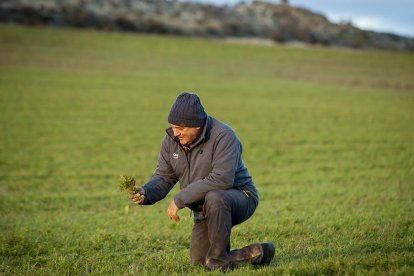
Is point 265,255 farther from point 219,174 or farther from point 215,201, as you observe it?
point 219,174

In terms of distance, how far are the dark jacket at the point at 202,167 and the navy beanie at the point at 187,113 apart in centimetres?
12

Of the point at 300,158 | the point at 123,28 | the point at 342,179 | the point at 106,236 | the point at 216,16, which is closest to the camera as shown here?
the point at 106,236

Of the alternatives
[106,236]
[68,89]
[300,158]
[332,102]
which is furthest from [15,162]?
[332,102]

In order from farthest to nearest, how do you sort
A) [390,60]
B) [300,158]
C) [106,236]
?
1. [390,60]
2. [300,158]
3. [106,236]

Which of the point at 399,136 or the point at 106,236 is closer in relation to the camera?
the point at 106,236

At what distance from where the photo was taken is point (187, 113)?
250 inches

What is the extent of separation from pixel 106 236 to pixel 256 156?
10418 millimetres

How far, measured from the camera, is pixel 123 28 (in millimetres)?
60844

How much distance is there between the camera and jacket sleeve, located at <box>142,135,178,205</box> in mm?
6738

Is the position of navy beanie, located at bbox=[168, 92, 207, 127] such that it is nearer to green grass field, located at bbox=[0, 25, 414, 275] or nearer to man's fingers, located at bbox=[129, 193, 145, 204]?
man's fingers, located at bbox=[129, 193, 145, 204]

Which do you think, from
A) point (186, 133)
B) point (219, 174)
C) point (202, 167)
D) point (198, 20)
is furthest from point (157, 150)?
point (198, 20)

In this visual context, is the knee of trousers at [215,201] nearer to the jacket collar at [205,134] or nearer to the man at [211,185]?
the man at [211,185]

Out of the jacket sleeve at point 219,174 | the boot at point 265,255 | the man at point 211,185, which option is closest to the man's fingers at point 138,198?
the man at point 211,185

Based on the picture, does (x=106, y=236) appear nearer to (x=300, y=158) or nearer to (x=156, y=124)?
(x=300, y=158)
